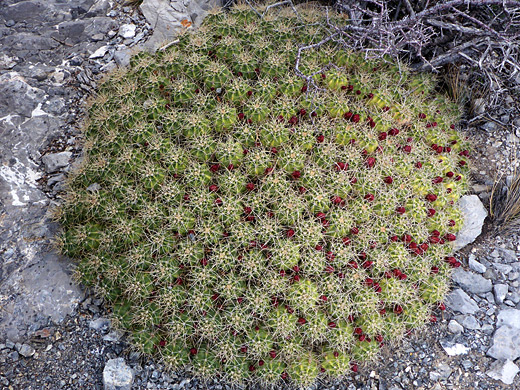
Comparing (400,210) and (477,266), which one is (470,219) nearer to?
(477,266)

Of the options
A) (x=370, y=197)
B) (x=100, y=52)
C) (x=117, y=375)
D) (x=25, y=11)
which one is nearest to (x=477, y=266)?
(x=370, y=197)

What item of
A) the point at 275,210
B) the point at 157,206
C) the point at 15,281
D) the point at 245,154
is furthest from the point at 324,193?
the point at 15,281

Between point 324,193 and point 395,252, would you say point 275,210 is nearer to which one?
point 324,193

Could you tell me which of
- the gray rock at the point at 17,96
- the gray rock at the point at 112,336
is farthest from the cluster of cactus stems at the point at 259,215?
the gray rock at the point at 17,96

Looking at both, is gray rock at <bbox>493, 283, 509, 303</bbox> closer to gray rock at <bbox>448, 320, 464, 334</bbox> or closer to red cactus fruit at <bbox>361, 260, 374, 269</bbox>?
gray rock at <bbox>448, 320, 464, 334</bbox>

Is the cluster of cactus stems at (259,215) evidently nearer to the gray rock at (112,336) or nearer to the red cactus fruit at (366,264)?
the red cactus fruit at (366,264)
